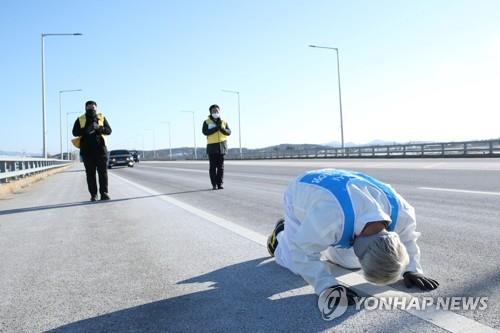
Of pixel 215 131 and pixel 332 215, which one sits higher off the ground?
pixel 215 131

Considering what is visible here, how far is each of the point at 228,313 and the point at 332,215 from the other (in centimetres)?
82

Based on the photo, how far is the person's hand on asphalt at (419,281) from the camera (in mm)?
3008

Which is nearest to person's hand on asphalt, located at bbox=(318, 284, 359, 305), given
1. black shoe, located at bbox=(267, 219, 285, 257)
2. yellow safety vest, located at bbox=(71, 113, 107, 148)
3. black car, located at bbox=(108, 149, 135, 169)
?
black shoe, located at bbox=(267, 219, 285, 257)

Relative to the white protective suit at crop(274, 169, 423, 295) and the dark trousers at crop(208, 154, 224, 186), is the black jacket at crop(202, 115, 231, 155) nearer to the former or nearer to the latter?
the dark trousers at crop(208, 154, 224, 186)

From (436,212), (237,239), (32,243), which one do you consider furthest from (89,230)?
(436,212)

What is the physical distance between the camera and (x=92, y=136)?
9258 millimetres

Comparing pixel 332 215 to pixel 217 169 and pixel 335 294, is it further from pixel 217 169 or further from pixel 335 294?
pixel 217 169

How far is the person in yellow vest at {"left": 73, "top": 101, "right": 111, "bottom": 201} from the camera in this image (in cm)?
909

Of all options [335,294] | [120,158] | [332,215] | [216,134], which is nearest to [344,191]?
[332,215]

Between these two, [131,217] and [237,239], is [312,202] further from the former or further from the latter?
[131,217]

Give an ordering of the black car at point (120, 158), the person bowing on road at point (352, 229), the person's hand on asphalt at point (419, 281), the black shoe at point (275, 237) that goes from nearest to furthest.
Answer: the person bowing on road at point (352, 229)
the person's hand on asphalt at point (419, 281)
the black shoe at point (275, 237)
the black car at point (120, 158)

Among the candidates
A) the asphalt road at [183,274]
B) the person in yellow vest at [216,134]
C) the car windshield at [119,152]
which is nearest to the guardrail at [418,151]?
the car windshield at [119,152]

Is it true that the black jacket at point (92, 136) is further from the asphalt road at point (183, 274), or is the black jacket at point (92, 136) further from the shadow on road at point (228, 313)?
the shadow on road at point (228, 313)

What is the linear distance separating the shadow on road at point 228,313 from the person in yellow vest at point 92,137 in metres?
6.41
